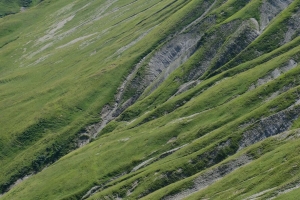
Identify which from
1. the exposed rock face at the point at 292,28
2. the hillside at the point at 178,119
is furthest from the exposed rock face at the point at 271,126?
the exposed rock face at the point at 292,28

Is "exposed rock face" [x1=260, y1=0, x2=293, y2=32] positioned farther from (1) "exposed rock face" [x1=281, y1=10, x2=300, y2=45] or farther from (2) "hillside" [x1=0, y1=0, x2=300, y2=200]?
(1) "exposed rock face" [x1=281, y1=10, x2=300, y2=45]

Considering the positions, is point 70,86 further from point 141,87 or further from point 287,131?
point 287,131

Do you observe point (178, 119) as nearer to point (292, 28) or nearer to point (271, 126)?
point (271, 126)

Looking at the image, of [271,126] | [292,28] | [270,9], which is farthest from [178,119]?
[270,9]

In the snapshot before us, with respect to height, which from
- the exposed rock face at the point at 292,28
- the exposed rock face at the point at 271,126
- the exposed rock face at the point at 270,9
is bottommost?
the exposed rock face at the point at 271,126

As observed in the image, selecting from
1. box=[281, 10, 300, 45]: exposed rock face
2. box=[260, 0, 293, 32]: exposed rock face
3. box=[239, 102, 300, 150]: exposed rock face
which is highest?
box=[260, 0, 293, 32]: exposed rock face

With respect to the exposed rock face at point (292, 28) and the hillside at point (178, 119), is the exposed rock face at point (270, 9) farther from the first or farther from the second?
the exposed rock face at point (292, 28)

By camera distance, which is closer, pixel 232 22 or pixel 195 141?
pixel 195 141

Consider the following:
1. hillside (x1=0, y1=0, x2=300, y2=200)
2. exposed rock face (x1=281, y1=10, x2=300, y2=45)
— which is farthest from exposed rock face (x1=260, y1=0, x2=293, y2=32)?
exposed rock face (x1=281, y1=10, x2=300, y2=45)

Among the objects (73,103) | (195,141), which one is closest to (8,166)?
(73,103)
